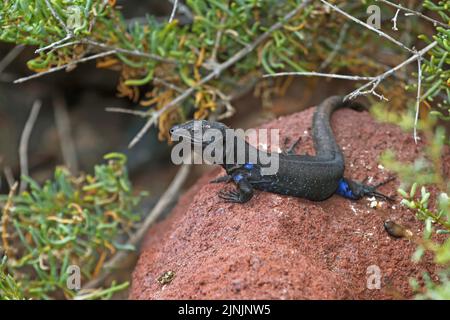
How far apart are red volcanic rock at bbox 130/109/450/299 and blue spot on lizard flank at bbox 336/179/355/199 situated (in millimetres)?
48

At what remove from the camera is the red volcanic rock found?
11.5ft

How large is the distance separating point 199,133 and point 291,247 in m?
1.29

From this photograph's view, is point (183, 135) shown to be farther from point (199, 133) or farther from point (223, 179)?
point (223, 179)

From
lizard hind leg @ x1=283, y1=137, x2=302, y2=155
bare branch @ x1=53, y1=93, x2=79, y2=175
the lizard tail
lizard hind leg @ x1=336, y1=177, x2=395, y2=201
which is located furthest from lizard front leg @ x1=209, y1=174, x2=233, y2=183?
bare branch @ x1=53, y1=93, x2=79, y2=175

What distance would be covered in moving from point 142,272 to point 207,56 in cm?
236

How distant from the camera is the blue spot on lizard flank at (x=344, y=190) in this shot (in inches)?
189

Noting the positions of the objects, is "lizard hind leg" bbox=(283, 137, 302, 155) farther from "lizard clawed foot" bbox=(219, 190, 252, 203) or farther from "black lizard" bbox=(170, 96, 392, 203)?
"lizard clawed foot" bbox=(219, 190, 252, 203)

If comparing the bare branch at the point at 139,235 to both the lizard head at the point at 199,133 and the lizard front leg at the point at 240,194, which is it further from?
the lizard front leg at the point at 240,194

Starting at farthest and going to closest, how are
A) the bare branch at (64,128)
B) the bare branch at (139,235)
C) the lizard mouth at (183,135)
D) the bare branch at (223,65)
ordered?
1. the bare branch at (64,128)
2. the bare branch at (139,235)
3. the bare branch at (223,65)
4. the lizard mouth at (183,135)

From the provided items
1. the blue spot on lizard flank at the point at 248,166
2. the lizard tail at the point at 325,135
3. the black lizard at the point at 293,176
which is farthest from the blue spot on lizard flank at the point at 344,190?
the blue spot on lizard flank at the point at 248,166

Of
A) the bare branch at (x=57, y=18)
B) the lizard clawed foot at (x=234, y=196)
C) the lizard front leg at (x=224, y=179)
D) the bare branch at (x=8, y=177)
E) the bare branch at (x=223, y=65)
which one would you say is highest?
the bare branch at (x=57, y=18)

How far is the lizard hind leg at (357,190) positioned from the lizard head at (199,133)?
1028mm
